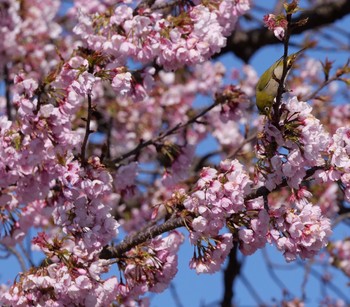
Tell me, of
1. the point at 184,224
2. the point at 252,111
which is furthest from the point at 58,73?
the point at 252,111

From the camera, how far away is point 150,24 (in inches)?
149

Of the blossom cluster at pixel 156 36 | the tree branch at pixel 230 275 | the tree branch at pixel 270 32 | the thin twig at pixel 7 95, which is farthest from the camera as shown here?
the tree branch at pixel 270 32

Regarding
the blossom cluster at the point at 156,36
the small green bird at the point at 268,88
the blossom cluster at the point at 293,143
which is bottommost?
the blossom cluster at the point at 293,143

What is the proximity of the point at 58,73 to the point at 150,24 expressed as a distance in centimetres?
63

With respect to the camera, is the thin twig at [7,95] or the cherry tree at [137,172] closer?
the cherry tree at [137,172]

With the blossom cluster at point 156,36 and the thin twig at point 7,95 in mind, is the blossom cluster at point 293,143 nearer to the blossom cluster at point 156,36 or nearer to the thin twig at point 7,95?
the blossom cluster at point 156,36

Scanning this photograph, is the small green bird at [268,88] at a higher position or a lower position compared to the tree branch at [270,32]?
lower

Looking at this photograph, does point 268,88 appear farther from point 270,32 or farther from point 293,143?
point 270,32

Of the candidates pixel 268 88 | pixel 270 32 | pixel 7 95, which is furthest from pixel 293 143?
pixel 270 32

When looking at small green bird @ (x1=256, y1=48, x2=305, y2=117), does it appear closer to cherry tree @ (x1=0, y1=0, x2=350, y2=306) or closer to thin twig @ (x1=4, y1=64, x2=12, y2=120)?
cherry tree @ (x1=0, y1=0, x2=350, y2=306)

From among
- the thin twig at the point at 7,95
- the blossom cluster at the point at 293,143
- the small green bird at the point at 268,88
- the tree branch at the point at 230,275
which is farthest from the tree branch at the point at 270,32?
the blossom cluster at the point at 293,143

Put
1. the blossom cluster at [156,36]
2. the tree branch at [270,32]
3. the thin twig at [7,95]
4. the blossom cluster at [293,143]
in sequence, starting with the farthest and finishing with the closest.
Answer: the tree branch at [270,32] < the thin twig at [7,95] < the blossom cluster at [156,36] < the blossom cluster at [293,143]

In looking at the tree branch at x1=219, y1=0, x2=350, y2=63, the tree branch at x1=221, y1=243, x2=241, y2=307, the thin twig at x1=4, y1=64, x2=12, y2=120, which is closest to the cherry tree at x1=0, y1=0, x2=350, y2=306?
the thin twig at x1=4, y1=64, x2=12, y2=120

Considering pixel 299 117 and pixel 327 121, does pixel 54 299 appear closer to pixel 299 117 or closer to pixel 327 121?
pixel 299 117
